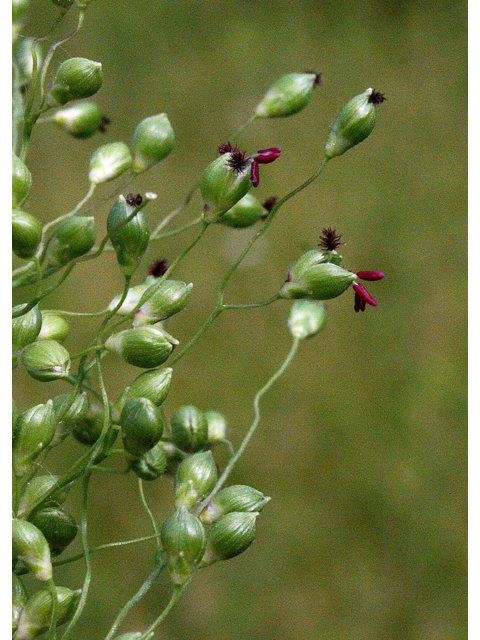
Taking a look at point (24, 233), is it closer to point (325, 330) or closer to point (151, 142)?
point (151, 142)

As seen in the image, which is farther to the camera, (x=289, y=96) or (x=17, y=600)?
(x=289, y=96)

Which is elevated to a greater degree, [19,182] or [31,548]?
[19,182]

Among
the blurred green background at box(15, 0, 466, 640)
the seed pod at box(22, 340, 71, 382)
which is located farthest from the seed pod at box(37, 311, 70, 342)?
the blurred green background at box(15, 0, 466, 640)

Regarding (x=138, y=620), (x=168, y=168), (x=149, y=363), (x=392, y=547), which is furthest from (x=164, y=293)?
(x=168, y=168)

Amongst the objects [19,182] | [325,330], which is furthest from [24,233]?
[325,330]

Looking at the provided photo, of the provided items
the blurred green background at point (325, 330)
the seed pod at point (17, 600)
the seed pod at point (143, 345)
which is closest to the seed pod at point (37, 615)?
the seed pod at point (17, 600)

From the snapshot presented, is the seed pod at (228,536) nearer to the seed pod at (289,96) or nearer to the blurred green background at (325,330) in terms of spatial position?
the seed pod at (289,96)
